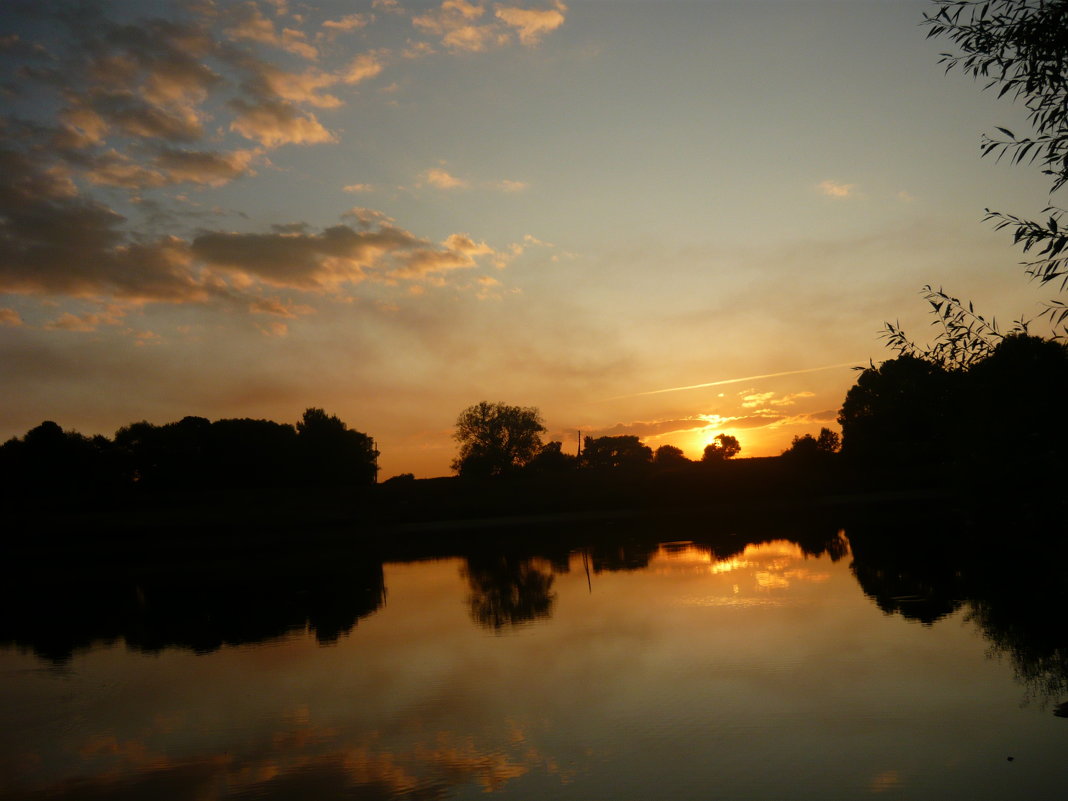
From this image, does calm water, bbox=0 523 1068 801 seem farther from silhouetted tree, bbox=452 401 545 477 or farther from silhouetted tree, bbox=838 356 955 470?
silhouetted tree, bbox=452 401 545 477

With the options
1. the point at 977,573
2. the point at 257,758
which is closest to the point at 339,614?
the point at 257,758

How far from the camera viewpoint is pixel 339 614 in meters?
23.8

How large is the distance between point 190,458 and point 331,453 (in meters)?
18.6

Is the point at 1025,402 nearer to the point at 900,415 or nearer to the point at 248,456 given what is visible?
the point at 900,415

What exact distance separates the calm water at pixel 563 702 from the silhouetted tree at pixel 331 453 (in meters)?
85.0

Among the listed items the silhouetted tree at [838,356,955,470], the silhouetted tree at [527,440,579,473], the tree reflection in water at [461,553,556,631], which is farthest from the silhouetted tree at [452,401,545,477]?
the tree reflection in water at [461,553,556,631]

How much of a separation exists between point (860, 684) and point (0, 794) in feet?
41.5

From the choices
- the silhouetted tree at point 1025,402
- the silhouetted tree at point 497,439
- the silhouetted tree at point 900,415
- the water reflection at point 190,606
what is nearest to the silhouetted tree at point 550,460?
the silhouetted tree at point 497,439

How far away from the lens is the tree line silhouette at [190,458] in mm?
102938

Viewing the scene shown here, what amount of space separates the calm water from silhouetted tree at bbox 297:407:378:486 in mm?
84989

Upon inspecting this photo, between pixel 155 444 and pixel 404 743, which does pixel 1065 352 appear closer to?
pixel 404 743

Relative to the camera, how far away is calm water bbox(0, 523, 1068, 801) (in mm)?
9523

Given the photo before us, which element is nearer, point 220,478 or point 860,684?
point 860,684

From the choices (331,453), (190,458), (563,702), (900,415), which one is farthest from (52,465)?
(563,702)
